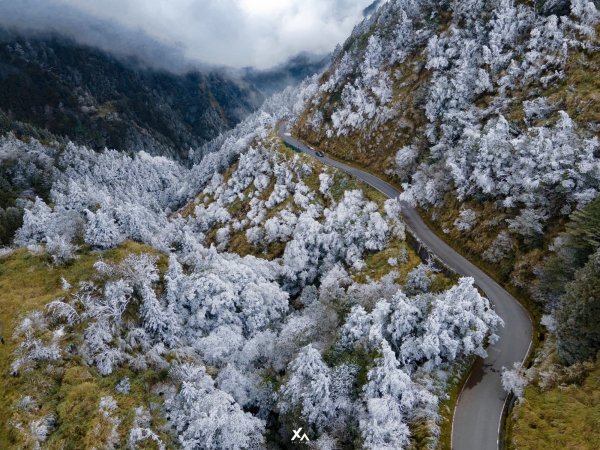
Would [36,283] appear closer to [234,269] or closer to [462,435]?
[234,269]

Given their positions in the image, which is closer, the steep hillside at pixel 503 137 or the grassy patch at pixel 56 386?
the grassy patch at pixel 56 386

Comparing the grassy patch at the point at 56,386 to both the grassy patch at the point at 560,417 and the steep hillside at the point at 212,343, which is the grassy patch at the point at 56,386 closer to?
the steep hillside at the point at 212,343

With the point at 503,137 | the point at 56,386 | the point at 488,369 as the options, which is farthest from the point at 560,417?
the point at 503,137

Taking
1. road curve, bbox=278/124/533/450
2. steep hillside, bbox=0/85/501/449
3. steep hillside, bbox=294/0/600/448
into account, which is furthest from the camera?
steep hillside, bbox=294/0/600/448

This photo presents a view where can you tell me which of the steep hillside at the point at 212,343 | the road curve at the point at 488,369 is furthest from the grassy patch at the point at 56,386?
the road curve at the point at 488,369

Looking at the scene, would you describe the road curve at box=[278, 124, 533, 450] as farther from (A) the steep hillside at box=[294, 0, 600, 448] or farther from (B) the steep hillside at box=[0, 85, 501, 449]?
(A) the steep hillside at box=[294, 0, 600, 448]

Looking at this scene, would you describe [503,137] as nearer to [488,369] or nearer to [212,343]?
[488,369]

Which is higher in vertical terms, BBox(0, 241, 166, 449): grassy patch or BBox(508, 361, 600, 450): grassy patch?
BBox(508, 361, 600, 450): grassy patch

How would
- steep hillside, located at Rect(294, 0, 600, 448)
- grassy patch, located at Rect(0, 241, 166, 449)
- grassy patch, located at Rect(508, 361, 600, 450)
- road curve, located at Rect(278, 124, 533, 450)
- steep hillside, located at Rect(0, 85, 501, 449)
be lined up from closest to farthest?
grassy patch, located at Rect(508, 361, 600, 450), grassy patch, located at Rect(0, 241, 166, 449), road curve, located at Rect(278, 124, 533, 450), steep hillside, located at Rect(0, 85, 501, 449), steep hillside, located at Rect(294, 0, 600, 448)

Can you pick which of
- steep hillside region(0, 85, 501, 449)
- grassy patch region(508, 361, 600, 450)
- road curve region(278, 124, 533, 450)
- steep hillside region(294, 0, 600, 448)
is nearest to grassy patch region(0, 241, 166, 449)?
steep hillside region(0, 85, 501, 449)

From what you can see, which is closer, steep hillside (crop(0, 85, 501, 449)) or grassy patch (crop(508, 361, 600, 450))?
grassy patch (crop(508, 361, 600, 450))
